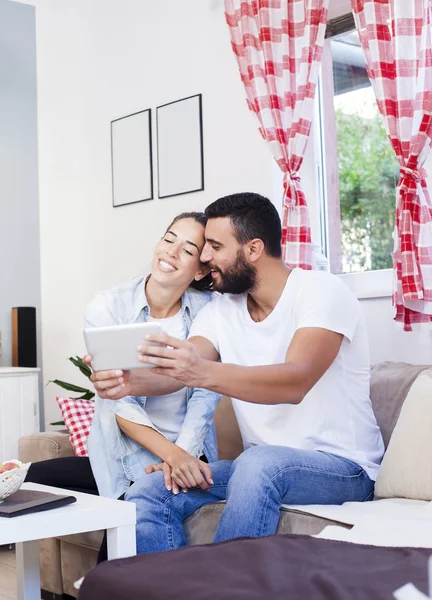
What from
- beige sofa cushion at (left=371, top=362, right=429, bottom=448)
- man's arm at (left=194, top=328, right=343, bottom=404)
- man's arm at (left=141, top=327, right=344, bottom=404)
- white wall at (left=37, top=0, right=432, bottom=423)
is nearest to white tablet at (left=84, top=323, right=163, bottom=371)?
man's arm at (left=141, top=327, right=344, bottom=404)

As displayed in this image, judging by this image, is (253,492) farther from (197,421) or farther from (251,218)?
(251,218)

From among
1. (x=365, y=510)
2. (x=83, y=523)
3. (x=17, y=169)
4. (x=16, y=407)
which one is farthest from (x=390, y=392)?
(x=17, y=169)

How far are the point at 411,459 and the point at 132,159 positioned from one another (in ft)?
8.81

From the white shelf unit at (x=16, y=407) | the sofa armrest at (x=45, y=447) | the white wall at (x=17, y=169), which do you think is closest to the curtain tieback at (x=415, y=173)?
the sofa armrest at (x=45, y=447)

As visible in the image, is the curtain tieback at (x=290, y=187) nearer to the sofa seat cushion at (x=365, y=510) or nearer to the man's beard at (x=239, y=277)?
the man's beard at (x=239, y=277)

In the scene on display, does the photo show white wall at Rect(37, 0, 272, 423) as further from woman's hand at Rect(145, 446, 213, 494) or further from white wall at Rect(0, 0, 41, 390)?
woman's hand at Rect(145, 446, 213, 494)

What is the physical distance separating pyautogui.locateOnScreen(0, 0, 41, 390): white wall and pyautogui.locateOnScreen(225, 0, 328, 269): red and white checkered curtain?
6.08 feet

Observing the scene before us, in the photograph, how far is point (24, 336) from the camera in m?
4.66

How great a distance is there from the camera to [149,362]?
6.15 feet

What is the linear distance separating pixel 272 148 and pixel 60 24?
2046 millimetres

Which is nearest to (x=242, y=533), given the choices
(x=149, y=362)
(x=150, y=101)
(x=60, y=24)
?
(x=149, y=362)

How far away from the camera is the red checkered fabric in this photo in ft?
9.55

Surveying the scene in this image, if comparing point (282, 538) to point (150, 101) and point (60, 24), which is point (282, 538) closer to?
point (150, 101)

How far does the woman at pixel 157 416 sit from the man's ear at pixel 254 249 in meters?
0.20
